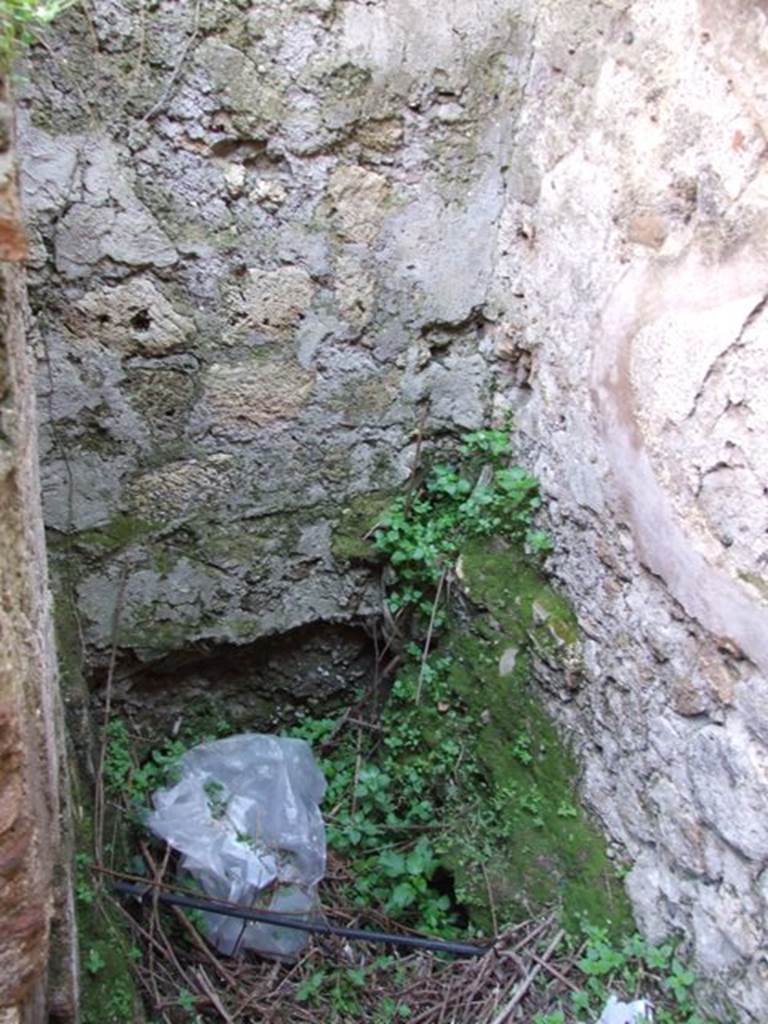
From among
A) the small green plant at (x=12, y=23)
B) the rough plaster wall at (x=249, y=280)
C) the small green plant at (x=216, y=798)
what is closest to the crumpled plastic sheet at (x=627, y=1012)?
the small green plant at (x=216, y=798)

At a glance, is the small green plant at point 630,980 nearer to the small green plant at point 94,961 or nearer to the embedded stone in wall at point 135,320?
the small green plant at point 94,961

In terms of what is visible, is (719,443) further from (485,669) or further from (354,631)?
(354,631)

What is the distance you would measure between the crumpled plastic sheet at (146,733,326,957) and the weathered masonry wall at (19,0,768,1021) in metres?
0.33

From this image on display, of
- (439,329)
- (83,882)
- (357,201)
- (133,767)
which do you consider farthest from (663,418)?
(133,767)

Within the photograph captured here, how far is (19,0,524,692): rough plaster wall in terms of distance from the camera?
206 centimetres

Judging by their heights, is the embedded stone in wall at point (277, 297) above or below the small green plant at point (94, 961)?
above

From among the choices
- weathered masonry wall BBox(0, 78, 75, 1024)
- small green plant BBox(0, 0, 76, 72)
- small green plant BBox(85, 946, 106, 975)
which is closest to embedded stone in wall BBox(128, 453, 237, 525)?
small green plant BBox(85, 946, 106, 975)

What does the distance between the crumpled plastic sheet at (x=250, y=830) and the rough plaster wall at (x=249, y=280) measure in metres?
0.32

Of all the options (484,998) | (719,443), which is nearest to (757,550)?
(719,443)

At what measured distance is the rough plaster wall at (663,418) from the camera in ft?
5.58

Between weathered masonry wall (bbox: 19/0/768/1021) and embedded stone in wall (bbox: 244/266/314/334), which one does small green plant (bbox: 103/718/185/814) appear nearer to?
weathered masonry wall (bbox: 19/0/768/1021)

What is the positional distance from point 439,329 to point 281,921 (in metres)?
1.43

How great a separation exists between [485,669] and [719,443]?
0.92 m

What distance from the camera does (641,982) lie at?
2.07m
